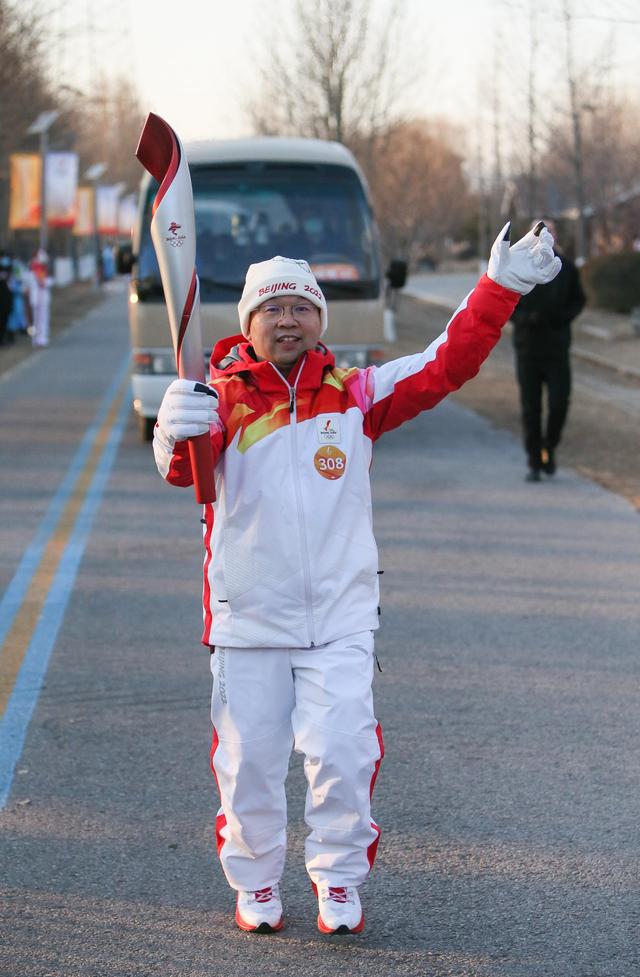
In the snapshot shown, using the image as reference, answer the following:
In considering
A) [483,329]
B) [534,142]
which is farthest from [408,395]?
[534,142]

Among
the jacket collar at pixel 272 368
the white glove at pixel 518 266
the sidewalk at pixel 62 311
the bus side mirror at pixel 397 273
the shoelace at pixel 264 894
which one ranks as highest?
the white glove at pixel 518 266

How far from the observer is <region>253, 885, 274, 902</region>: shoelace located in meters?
4.07

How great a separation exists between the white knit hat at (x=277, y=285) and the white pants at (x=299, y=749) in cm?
89

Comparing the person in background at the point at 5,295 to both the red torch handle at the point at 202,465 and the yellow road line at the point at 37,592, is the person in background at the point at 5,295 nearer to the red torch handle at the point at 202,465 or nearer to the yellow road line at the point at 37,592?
the yellow road line at the point at 37,592

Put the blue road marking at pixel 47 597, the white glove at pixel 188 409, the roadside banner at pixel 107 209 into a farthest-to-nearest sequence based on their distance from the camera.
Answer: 1. the roadside banner at pixel 107 209
2. the blue road marking at pixel 47 597
3. the white glove at pixel 188 409

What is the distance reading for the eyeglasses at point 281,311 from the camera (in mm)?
4086

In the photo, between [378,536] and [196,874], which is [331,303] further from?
[196,874]

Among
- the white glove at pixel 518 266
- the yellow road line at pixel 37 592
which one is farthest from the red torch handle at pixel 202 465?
the yellow road line at pixel 37 592

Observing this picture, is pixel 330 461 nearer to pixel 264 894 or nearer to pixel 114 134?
pixel 264 894

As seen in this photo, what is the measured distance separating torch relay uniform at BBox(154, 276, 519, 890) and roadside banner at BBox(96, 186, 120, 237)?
A: 238 feet

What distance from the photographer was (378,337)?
13.9 metres

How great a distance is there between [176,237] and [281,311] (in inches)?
13.0

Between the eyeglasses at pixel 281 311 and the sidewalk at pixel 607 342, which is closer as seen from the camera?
the eyeglasses at pixel 281 311

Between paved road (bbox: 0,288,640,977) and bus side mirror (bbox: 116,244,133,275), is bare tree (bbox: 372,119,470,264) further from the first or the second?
paved road (bbox: 0,288,640,977)
